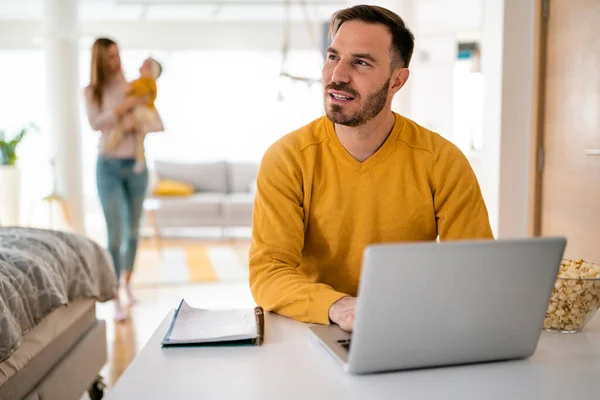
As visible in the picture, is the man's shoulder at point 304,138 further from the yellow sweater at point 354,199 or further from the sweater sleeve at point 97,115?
the sweater sleeve at point 97,115

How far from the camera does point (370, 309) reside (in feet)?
2.93

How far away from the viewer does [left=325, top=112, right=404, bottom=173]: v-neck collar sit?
1.50 meters

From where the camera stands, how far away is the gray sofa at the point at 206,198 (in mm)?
6969

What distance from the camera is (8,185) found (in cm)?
619

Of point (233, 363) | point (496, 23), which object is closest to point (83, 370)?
point (233, 363)

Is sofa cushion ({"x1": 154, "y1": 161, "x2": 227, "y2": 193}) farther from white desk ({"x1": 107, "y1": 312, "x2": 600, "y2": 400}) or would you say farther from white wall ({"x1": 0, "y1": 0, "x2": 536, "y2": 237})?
white desk ({"x1": 107, "y1": 312, "x2": 600, "y2": 400})

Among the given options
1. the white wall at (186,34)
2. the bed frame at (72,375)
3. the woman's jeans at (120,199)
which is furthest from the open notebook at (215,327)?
the white wall at (186,34)

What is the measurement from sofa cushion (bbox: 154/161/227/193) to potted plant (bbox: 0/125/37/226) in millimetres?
1610

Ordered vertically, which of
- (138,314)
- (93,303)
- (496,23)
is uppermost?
(496,23)

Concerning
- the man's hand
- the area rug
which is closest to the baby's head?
the area rug

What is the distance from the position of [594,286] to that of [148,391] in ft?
2.54

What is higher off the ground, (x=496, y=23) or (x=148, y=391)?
(x=496, y=23)

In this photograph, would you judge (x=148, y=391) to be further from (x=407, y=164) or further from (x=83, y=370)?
(x=83, y=370)

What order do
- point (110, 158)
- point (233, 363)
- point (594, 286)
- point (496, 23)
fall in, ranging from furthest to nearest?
point (110, 158) → point (496, 23) → point (594, 286) → point (233, 363)
